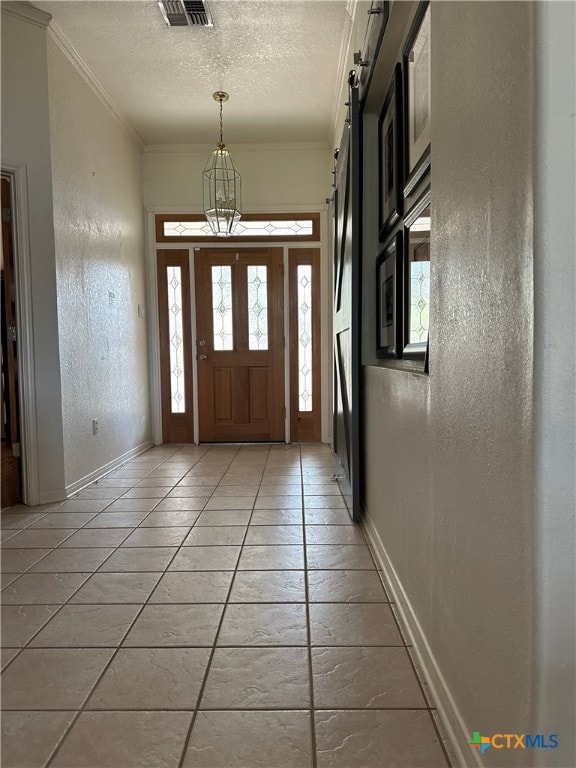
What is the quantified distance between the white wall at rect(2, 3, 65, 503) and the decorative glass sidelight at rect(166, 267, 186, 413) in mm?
2094

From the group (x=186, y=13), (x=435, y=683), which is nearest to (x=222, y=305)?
(x=186, y=13)

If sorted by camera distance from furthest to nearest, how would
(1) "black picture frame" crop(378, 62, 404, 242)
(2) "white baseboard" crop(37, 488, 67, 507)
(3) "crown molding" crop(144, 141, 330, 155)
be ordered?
(3) "crown molding" crop(144, 141, 330, 155), (2) "white baseboard" crop(37, 488, 67, 507), (1) "black picture frame" crop(378, 62, 404, 242)

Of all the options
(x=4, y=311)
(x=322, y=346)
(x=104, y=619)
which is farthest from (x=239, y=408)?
(x=104, y=619)

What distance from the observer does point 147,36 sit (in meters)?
3.35

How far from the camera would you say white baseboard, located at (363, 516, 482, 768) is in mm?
1067

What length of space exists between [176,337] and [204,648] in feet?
13.4

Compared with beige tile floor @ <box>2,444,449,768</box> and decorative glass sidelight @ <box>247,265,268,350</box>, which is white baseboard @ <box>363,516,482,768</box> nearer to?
beige tile floor @ <box>2,444,449,768</box>

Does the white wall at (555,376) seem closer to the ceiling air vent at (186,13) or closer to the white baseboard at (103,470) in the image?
the ceiling air vent at (186,13)

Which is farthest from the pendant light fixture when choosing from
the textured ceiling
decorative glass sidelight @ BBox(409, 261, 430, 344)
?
decorative glass sidelight @ BBox(409, 261, 430, 344)

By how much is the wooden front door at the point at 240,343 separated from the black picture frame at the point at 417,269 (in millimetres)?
3342

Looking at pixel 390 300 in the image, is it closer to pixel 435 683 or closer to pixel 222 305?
pixel 435 683

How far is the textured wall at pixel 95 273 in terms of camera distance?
335 cm

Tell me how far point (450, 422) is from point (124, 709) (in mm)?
1102

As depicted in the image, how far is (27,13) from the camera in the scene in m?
3.03
